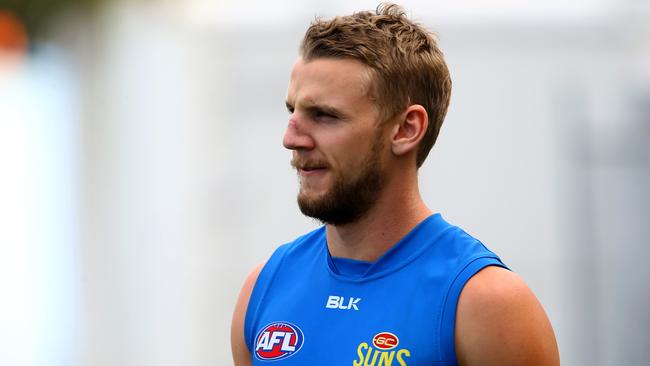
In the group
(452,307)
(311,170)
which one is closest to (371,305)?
(452,307)

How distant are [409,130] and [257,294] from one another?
0.59 metres

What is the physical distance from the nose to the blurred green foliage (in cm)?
507

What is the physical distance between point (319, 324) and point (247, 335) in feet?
0.95

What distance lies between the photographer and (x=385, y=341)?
253 cm

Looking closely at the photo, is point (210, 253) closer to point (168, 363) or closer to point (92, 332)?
point (168, 363)

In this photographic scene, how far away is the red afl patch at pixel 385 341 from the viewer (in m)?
2.51

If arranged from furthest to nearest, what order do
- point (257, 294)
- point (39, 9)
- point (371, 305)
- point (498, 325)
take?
point (39, 9)
point (257, 294)
point (371, 305)
point (498, 325)

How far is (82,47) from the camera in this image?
793 cm

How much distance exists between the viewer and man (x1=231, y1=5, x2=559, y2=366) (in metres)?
2.49

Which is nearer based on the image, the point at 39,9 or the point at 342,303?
the point at 342,303

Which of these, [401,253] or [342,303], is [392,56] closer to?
[401,253]

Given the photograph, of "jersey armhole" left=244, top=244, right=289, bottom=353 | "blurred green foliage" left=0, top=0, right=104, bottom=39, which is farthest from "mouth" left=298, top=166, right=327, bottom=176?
"blurred green foliage" left=0, top=0, right=104, bottom=39

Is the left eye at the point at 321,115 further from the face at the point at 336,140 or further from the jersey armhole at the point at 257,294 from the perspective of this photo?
the jersey armhole at the point at 257,294

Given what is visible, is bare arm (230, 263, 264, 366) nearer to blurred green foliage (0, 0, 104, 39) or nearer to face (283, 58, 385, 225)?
face (283, 58, 385, 225)
